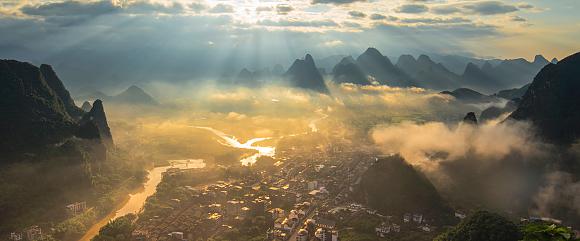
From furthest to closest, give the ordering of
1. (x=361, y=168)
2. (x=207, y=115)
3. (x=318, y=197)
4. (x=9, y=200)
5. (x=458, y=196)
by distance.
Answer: (x=207, y=115), (x=361, y=168), (x=318, y=197), (x=458, y=196), (x=9, y=200)

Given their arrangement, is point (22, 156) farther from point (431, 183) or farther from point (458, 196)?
point (458, 196)

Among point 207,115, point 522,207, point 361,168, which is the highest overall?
point 522,207

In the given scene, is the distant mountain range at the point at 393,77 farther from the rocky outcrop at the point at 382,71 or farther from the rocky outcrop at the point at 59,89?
the rocky outcrop at the point at 59,89

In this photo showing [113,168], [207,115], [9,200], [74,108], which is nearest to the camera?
[9,200]

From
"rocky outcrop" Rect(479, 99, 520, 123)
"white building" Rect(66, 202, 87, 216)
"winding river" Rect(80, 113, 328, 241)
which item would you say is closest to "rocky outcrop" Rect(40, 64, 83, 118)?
"winding river" Rect(80, 113, 328, 241)

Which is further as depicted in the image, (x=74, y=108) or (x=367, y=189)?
(x=74, y=108)

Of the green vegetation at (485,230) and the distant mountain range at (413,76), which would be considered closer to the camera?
the green vegetation at (485,230)

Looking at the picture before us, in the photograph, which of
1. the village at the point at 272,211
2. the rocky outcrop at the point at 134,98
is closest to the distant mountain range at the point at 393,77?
the rocky outcrop at the point at 134,98

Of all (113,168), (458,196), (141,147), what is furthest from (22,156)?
(458,196)
